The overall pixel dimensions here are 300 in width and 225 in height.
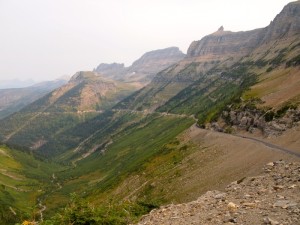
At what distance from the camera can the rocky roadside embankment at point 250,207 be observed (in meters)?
32.5

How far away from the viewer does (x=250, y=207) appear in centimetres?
3591

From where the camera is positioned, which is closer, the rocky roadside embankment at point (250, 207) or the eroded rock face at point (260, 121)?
the rocky roadside embankment at point (250, 207)

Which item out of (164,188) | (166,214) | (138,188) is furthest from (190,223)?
(138,188)

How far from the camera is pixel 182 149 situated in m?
164

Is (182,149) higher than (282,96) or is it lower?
lower

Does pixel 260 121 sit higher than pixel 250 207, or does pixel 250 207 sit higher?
pixel 250 207

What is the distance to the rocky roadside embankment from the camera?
32.5 meters

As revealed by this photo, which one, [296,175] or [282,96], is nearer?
[296,175]

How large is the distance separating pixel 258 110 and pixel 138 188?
57185 mm

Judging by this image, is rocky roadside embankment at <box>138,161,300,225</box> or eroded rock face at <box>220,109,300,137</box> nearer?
rocky roadside embankment at <box>138,161,300,225</box>

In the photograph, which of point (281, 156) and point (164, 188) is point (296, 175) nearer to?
point (281, 156)

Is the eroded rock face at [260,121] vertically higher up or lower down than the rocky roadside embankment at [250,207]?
lower down

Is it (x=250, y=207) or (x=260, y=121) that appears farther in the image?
(x=260, y=121)

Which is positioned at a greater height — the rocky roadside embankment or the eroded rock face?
the rocky roadside embankment
